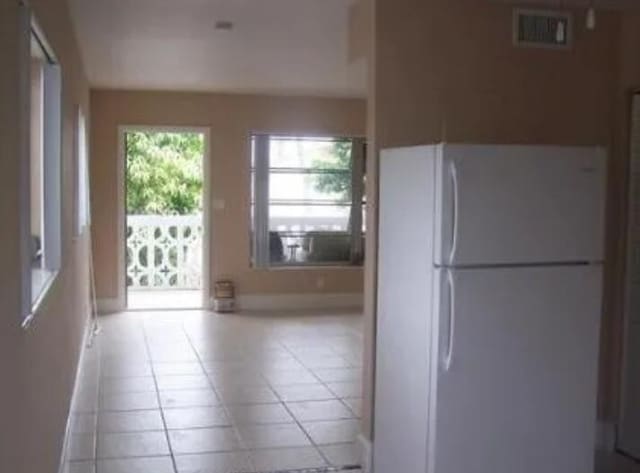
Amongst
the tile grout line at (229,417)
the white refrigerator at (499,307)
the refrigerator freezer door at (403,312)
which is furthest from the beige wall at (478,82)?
the tile grout line at (229,417)

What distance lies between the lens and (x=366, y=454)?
3.84 metres

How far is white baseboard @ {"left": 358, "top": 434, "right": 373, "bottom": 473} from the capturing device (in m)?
3.78

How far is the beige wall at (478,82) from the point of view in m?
3.71

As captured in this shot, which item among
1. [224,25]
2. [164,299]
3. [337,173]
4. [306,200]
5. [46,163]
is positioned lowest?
[164,299]

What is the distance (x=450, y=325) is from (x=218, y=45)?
3433 millimetres

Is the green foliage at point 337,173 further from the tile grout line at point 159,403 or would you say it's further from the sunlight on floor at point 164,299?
the tile grout line at point 159,403

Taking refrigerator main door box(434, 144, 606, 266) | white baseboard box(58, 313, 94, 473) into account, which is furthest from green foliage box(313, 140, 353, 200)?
refrigerator main door box(434, 144, 606, 266)

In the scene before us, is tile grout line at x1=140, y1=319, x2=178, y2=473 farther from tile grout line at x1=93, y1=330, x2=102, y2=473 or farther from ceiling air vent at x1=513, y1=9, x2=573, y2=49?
ceiling air vent at x1=513, y1=9, x2=573, y2=49

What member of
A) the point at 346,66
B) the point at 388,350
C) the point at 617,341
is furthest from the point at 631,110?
the point at 346,66

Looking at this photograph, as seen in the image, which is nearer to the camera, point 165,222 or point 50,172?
point 50,172

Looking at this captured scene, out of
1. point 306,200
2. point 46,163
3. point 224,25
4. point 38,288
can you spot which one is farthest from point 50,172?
point 306,200

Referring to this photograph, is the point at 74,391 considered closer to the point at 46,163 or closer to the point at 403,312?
the point at 46,163

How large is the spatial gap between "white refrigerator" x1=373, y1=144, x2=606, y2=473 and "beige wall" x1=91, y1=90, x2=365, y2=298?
18.2 ft

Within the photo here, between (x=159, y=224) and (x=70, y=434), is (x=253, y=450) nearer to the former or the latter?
(x=70, y=434)
